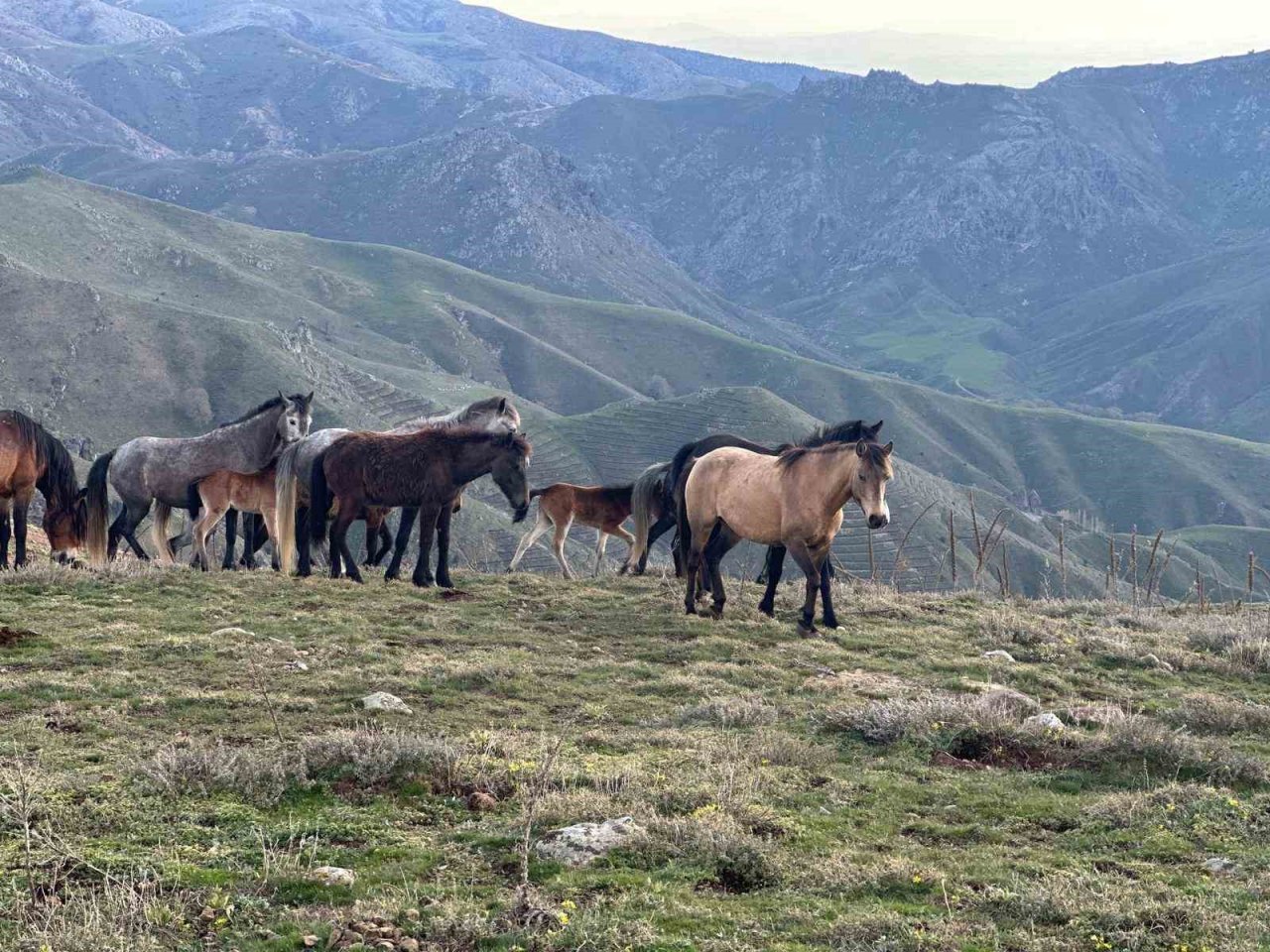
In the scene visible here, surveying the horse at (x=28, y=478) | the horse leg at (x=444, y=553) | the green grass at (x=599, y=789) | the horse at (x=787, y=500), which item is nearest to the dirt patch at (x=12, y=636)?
the green grass at (x=599, y=789)

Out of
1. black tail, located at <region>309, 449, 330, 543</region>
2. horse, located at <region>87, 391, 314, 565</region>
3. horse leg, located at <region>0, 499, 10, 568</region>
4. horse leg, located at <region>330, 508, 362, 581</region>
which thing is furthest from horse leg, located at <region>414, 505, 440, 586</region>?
horse leg, located at <region>0, 499, 10, 568</region>

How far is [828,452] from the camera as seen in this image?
16.2 metres

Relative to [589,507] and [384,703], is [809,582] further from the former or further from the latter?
[589,507]

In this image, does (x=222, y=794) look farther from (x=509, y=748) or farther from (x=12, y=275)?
(x=12, y=275)

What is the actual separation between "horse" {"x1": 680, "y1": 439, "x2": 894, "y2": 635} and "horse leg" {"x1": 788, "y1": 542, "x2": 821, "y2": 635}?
0.01m

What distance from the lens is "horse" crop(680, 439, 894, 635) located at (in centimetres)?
1558

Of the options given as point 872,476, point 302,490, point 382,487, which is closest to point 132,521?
point 302,490

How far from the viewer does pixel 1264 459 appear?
17575 centimetres

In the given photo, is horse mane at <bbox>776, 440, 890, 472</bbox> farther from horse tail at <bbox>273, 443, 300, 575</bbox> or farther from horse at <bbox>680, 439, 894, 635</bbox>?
horse tail at <bbox>273, 443, 300, 575</bbox>

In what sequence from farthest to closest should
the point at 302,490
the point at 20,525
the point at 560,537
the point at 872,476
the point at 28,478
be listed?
the point at 560,537
the point at 302,490
the point at 20,525
the point at 28,478
the point at 872,476

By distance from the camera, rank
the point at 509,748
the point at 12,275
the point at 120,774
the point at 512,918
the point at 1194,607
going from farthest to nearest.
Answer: the point at 12,275 < the point at 1194,607 < the point at 509,748 < the point at 120,774 < the point at 512,918

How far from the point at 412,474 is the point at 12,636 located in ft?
23.3

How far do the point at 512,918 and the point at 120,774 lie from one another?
3.40 m

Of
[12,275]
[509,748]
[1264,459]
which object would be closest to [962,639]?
[509,748]
